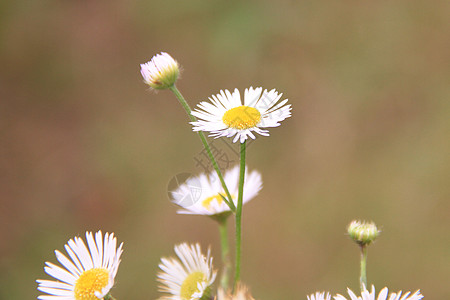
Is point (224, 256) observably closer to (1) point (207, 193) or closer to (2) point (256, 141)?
(1) point (207, 193)

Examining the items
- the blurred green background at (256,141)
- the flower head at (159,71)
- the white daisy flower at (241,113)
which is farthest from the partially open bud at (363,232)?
the blurred green background at (256,141)

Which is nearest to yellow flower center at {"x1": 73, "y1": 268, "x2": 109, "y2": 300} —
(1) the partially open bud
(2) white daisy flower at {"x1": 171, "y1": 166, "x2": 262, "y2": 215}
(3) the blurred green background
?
(2) white daisy flower at {"x1": 171, "y1": 166, "x2": 262, "y2": 215}

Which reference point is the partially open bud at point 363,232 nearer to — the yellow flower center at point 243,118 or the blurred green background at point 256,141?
the yellow flower center at point 243,118

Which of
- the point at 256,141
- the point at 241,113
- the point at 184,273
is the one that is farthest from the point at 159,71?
the point at 256,141

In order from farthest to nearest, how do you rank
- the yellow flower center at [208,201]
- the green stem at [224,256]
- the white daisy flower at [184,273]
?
the yellow flower center at [208,201], the white daisy flower at [184,273], the green stem at [224,256]

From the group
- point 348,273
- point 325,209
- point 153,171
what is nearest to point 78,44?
point 153,171

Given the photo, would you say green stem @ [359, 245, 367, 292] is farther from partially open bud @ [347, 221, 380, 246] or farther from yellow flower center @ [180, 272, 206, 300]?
yellow flower center @ [180, 272, 206, 300]
